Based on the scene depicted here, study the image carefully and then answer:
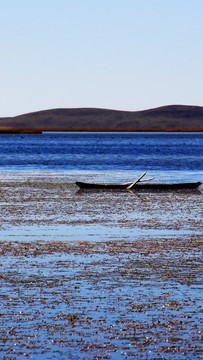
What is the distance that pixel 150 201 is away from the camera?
35.3 meters

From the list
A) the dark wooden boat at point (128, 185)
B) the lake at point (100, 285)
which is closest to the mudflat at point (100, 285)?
the lake at point (100, 285)

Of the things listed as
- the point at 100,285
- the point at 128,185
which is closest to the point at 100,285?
the point at 100,285

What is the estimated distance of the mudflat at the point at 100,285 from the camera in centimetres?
1064

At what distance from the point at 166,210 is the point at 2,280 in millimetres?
16158

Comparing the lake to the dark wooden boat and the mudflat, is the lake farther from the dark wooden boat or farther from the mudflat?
the dark wooden boat

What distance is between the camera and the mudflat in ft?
34.9

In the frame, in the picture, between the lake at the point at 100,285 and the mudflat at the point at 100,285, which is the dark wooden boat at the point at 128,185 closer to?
the lake at the point at 100,285

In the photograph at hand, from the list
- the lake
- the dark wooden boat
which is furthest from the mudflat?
the dark wooden boat

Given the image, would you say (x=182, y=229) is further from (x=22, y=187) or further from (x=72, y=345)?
(x=22, y=187)

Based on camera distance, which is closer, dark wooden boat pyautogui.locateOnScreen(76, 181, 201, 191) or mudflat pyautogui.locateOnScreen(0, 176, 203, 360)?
mudflat pyautogui.locateOnScreen(0, 176, 203, 360)

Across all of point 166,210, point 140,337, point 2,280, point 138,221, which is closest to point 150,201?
point 166,210

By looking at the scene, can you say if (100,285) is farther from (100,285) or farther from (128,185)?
(128,185)

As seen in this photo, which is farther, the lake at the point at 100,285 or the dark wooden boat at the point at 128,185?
the dark wooden boat at the point at 128,185

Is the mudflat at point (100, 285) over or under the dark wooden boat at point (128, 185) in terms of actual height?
over
